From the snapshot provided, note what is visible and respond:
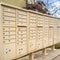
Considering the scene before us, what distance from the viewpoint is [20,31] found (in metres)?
6.64

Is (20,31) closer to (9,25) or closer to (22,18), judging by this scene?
(22,18)

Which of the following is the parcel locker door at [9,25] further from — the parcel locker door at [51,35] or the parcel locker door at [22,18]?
the parcel locker door at [51,35]

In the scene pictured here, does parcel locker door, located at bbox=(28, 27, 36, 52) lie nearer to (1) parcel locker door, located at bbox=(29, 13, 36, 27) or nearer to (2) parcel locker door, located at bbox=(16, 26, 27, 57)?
(1) parcel locker door, located at bbox=(29, 13, 36, 27)

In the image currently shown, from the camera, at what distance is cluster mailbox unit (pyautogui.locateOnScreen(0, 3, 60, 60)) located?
555cm

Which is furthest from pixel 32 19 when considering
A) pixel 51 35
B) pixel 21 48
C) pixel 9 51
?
pixel 51 35

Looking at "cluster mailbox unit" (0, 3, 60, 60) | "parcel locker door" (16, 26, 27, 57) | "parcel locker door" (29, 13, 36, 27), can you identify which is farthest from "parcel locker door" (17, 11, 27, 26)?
"parcel locker door" (29, 13, 36, 27)

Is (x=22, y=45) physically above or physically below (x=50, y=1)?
below

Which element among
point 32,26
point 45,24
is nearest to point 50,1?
point 45,24

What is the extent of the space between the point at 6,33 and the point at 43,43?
3.97 meters

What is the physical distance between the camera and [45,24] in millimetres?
9828

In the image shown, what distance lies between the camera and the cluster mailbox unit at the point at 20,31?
5.55 metres

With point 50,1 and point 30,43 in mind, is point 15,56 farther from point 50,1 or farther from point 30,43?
point 50,1

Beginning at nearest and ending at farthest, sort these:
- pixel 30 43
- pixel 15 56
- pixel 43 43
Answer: pixel 15 56, pixel 30 43, pixel 43 43

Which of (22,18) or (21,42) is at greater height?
(22,18)
